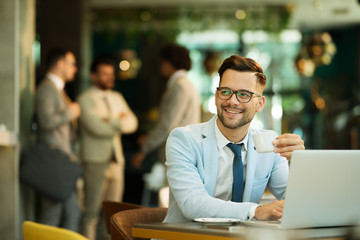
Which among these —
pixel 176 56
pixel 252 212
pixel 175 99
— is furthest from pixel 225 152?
pixel 176 56

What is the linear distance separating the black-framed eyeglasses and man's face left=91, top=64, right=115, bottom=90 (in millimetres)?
3683

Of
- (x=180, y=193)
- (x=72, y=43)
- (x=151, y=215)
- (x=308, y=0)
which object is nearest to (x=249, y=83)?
(x=180, y=193)

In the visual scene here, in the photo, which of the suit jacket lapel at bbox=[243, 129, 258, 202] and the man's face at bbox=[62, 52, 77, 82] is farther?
the man's face at bbox=[62, 52, 77, 82]

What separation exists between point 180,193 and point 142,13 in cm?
1034

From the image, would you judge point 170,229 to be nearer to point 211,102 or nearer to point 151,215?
point 151,215

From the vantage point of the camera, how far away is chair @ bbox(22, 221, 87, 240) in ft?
6.35

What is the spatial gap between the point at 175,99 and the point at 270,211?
3381 mm

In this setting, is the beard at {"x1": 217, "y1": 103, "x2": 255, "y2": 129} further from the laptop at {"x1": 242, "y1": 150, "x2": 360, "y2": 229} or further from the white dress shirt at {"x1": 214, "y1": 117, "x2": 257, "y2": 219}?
the laptop at {"x1": 242, "y1": 150, "x2": 360, "y2": 229}

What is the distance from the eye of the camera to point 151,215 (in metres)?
2.91

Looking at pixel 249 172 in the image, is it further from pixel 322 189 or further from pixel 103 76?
pixel 103 76

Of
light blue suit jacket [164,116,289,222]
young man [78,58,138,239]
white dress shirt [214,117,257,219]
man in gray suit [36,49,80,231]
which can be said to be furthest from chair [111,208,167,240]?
young man [78,58,138,239]

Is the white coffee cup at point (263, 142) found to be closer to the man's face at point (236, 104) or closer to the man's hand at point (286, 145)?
the man's hand at point (286, 145)

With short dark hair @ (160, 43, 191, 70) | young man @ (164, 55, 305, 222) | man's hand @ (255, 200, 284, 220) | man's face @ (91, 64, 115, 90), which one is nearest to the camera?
man's hand @ (255, 200, 284, 220)

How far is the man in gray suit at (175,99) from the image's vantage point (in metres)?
5.62
